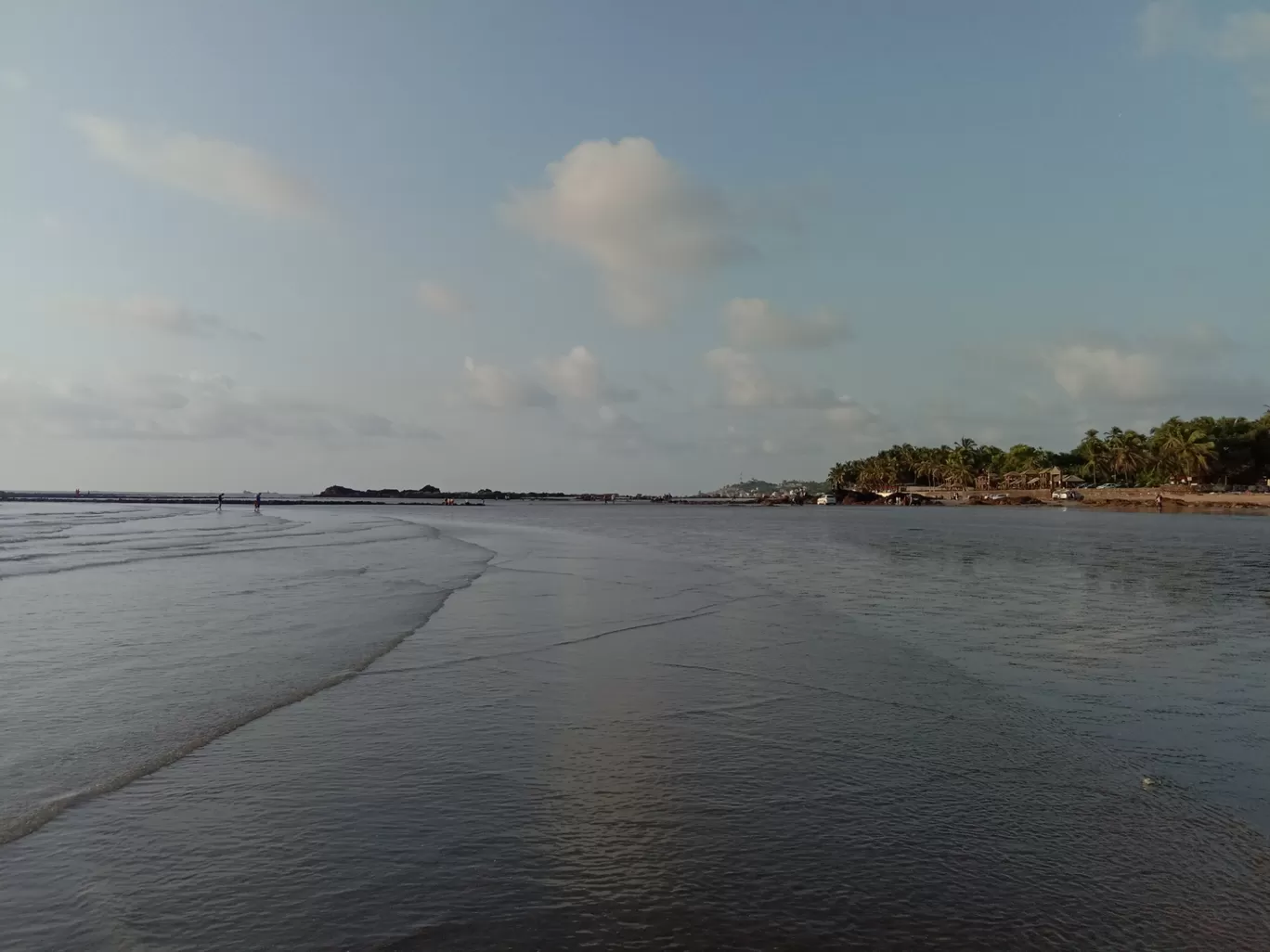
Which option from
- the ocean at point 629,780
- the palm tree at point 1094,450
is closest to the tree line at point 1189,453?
the palm tree at point 1094,450

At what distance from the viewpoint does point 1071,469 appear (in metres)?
190

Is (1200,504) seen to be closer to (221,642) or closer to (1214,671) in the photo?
(1214,671)

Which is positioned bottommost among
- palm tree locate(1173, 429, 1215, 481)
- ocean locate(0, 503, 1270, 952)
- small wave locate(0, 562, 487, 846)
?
ocean locate(0, 503, 1270, 952)

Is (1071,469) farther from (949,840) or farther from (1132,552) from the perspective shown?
(949,840)

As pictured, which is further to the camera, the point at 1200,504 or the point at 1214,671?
the point at 1200,504

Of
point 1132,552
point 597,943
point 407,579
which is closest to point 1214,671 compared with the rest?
point 597,943

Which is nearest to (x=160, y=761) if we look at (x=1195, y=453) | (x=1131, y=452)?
(x=1195, y=453)

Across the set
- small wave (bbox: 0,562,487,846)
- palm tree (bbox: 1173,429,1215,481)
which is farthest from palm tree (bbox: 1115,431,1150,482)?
small wave (bbox: 0,562,487,846)

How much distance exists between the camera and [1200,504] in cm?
12100

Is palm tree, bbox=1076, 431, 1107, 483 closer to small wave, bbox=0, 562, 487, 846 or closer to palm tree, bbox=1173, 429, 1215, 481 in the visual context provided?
palm tree, bbox=1173, 429, 1215, 481

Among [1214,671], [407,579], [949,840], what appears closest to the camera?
[949,840]

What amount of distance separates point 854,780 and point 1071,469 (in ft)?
679

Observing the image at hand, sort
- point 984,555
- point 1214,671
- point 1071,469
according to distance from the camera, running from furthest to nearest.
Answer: point 1071,469 → point 984,555 → point 1214,671

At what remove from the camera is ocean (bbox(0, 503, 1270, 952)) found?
5.72 m
